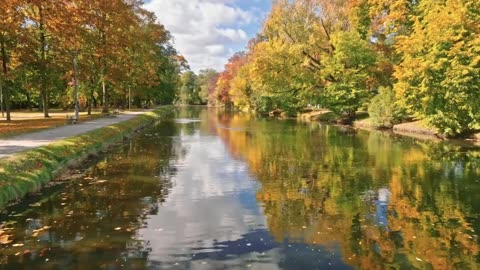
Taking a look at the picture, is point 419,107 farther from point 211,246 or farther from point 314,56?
point 211,246

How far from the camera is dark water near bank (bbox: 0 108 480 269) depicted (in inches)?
403

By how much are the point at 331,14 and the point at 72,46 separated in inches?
1391

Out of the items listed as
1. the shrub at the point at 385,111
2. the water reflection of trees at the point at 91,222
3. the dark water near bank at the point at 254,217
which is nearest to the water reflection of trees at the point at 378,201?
the dark water near bank at the point at 254,217

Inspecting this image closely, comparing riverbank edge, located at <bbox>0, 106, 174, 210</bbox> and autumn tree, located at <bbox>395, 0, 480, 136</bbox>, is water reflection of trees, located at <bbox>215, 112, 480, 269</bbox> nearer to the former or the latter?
autumn tree, located at <bbox>395, 0, 480, 136</bbox>

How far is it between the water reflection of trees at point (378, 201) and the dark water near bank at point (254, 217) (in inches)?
2.0

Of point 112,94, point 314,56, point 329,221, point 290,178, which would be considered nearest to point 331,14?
point 314,56

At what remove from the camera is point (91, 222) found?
13.0m

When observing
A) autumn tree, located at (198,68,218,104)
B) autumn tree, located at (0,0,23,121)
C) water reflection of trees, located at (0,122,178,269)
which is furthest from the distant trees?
water reflection of trees, located at (0,122,178,269)

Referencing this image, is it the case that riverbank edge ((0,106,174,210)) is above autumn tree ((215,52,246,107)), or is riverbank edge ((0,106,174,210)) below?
below

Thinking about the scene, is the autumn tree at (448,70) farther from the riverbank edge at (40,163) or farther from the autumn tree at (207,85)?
the autumn tree at (207,85)

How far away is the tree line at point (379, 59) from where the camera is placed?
35406 millimetres

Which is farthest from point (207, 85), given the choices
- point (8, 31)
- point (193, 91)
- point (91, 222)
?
point (91, 222)

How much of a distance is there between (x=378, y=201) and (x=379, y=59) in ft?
143

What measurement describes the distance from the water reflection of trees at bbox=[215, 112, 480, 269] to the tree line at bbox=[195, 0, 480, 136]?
8.06m
